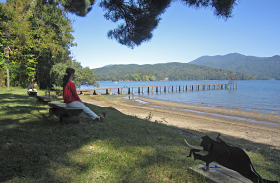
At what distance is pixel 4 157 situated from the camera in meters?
2.78

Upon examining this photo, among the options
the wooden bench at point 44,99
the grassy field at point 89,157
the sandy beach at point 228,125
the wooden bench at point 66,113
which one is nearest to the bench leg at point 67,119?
the wooden bench at point 66,113

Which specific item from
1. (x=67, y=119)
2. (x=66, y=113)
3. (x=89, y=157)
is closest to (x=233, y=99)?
(x=67, y=119)

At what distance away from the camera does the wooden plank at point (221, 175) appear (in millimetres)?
2314

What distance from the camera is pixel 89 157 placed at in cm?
306

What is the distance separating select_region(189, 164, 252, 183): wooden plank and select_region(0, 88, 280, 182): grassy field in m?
0.09

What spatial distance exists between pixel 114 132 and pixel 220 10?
17.9 feet

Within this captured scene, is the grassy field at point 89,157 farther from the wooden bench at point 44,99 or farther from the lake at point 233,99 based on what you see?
the lake at point 233,99

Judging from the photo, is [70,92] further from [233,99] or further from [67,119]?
[233,99]

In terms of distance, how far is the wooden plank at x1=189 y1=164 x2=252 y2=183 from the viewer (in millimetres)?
2314

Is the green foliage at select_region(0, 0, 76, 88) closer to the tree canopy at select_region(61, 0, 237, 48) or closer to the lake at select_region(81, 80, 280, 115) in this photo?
the tree canopy at select_region(61, 0, 237, 48)

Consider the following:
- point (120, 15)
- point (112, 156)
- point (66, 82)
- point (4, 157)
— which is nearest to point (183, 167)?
point (112, 156)

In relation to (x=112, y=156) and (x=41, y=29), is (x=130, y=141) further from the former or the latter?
(x=41, y=29)

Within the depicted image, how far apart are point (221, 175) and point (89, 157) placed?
196cm

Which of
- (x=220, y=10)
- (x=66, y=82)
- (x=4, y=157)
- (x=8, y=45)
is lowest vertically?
(x=4, y=157)
